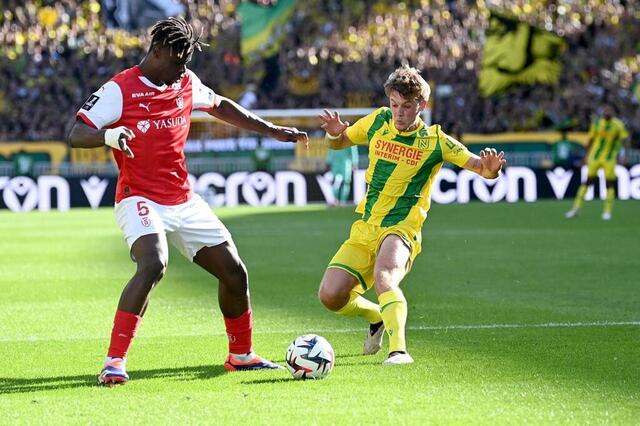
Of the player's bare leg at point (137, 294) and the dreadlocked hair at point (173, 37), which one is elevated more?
the dreadlocked hair at point (173, 37)

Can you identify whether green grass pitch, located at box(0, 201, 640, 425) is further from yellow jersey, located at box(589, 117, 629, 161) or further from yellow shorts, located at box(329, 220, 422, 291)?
yellow jersey, located at box(589, 117, 629, 161)

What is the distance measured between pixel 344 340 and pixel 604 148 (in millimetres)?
16448

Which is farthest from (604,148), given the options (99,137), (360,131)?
(99,137)

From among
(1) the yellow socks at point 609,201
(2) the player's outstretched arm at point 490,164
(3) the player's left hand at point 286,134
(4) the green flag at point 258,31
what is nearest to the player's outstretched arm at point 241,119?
(3) the player's left hand at point 286,134

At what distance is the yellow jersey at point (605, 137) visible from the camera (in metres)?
24.1

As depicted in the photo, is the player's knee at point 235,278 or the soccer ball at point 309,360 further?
the player's knee at point 235,278

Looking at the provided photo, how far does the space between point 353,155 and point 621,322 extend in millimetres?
20728

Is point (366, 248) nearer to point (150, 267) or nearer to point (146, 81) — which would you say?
point (150, 267)

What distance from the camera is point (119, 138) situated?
672 centimetres

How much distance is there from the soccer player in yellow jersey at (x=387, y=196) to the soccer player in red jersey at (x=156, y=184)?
83 centimetres

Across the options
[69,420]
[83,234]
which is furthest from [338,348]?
[83,234]

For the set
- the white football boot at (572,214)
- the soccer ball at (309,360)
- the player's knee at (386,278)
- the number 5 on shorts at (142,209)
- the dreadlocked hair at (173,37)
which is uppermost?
the dreadlocked hair at (173,37)

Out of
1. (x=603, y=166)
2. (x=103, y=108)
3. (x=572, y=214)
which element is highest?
(x=103, y=108)

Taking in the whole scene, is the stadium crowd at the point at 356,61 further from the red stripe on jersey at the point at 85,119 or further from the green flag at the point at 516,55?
the red stripe on jersey at the point at 85,119
